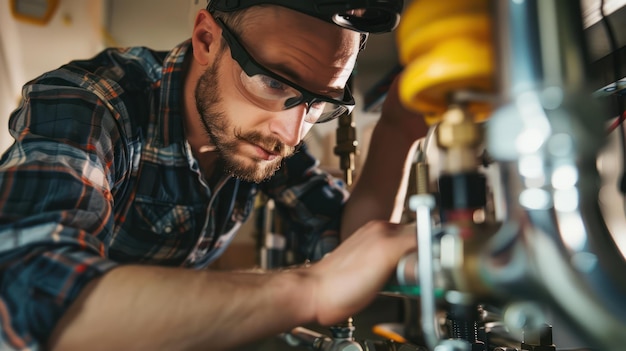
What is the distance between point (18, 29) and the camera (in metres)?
1.15

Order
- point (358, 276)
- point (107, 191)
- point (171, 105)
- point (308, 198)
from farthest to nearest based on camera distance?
1. point (308, 198)
2. point (171, 105)
3. point (107, 191)
4. point (358, 276)

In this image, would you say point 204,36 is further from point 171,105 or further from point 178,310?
point 178,310

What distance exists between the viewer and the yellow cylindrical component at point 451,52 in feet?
1.19

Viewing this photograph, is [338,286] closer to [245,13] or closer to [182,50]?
[245,13]

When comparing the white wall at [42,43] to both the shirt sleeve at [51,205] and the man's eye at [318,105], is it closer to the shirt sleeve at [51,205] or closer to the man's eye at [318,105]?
the shirt sleeve at [51,205]

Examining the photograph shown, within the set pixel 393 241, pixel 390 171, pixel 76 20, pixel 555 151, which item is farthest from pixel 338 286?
pixel 76 20

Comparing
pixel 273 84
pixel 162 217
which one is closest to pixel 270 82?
pixel 273 84

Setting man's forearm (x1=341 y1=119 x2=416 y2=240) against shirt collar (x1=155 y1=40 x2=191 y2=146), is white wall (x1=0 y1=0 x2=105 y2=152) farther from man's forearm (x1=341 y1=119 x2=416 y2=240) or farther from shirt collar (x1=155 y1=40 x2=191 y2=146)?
Answer: man's forearm (x1=341 y1=119 x2=416 y2=240)

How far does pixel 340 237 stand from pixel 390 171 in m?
0.16

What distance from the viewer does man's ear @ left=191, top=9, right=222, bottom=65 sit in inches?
27.9

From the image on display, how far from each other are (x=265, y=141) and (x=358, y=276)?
320 mm

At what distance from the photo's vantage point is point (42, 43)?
1189 millimetres

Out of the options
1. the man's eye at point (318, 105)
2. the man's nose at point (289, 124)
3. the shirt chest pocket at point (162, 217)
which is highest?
the man's eye at point (318, 105)

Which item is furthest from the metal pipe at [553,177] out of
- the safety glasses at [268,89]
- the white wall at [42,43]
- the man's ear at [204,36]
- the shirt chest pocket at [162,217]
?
the white wall at [42,43]
